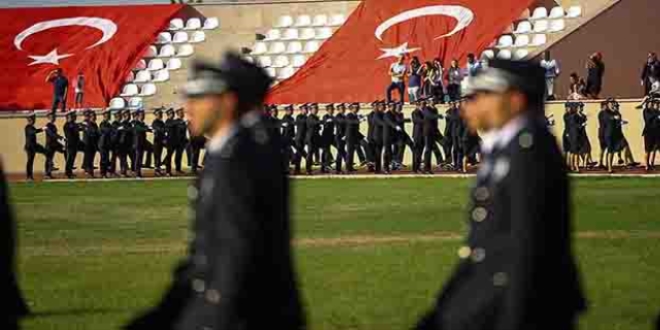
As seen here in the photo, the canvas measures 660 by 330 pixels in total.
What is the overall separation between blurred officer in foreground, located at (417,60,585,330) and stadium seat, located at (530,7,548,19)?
41.9 meters

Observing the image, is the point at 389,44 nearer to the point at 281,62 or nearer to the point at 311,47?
the point at 311,47

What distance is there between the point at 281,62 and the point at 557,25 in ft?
28.9

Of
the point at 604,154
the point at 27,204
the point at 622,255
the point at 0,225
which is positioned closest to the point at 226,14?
the point at 604,154

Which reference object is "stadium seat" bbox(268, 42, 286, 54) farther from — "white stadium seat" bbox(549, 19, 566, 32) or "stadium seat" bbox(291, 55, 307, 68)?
"white stadium seat" bbox(549, 19, 566, 32)

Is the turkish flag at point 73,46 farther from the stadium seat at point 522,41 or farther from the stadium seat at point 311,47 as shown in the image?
the stadium seat at point 522,41

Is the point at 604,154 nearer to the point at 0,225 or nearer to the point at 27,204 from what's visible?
the point at 27,204

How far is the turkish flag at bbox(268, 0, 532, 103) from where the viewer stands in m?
48.3

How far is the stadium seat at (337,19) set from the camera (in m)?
52.3

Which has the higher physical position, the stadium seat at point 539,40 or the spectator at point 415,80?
the stadium seat at point 539,40

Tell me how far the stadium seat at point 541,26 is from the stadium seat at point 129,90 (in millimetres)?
12640

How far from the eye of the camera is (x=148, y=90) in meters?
51.8

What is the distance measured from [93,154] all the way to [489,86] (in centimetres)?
3628

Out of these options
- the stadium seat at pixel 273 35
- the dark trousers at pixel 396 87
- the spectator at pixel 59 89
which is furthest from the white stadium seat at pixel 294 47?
the spectator at pixel 59 89

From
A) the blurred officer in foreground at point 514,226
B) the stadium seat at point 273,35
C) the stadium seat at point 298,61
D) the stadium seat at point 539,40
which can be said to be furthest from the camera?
the stadium seat at point 273,35
